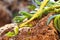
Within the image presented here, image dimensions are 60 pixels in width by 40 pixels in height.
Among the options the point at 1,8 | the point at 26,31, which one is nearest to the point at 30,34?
the point at 26,31

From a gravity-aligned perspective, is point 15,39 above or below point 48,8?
below

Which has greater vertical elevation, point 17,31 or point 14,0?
point 17,31

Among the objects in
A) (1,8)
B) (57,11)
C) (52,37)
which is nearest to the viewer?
(52,37)

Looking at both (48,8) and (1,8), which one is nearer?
(48,8)

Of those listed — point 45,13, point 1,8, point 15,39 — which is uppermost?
point 45,13

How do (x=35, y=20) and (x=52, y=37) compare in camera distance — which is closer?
(x=52, y=37)

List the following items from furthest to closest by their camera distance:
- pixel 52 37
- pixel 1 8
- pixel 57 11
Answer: pixel 1 8
pixel 57 11
pixel 52 37

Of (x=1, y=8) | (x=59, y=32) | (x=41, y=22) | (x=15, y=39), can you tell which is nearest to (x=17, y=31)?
(x=15, y=39)

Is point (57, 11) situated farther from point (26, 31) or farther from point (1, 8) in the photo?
point (1, 8)

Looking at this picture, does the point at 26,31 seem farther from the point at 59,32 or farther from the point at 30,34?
the point at 59,32
